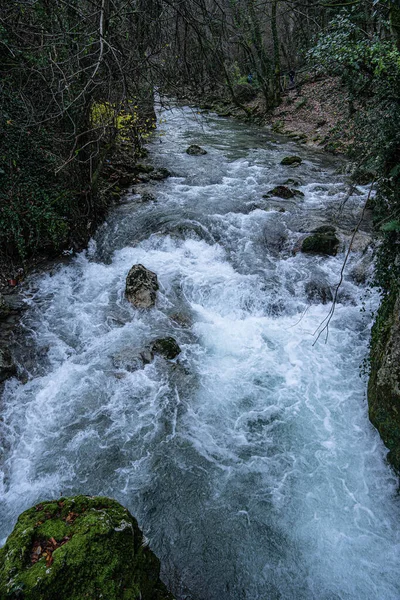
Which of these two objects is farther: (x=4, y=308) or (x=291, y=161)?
(x=291, y=161)

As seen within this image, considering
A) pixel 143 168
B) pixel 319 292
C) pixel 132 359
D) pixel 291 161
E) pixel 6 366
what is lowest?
pixel 132 359

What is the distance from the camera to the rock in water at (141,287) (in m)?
7.71

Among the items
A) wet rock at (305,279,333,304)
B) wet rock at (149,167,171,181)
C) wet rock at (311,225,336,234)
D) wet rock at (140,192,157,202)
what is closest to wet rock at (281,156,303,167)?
wet rock at (149,167,171,181)

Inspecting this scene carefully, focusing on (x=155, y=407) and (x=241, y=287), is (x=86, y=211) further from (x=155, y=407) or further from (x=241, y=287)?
(x=155, y=407)

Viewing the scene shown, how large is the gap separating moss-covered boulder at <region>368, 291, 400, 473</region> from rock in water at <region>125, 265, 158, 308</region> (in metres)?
4.44

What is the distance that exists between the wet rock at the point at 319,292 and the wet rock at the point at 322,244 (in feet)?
3.64

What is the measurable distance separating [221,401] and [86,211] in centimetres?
609

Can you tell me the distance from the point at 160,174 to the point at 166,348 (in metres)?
8.81

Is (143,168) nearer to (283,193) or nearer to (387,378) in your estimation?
(283,193)

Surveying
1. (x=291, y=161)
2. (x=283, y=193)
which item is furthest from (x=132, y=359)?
(x=291, y=161)

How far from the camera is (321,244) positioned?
8.88 m

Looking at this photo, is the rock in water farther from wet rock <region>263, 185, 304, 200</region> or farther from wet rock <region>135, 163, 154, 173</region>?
wet rock <region>135, 163, 154, 173</region>

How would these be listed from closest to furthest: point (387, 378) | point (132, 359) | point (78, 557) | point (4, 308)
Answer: point (78, 557) → point (387, 378) → point (132, 359) → point (4, 308)

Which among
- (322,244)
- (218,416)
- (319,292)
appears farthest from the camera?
(322,244)
